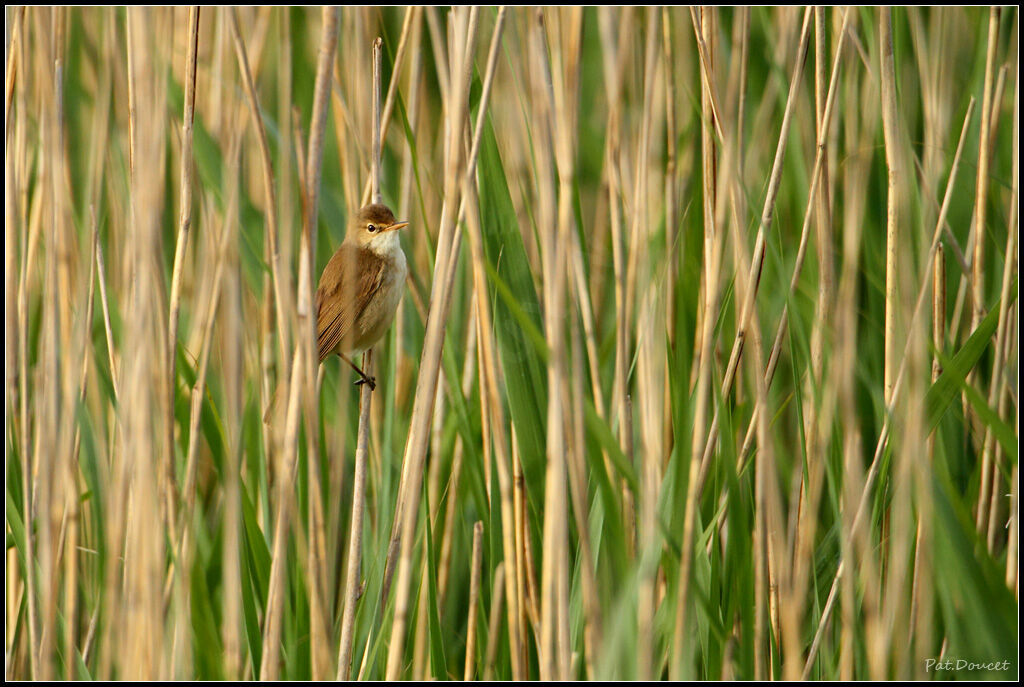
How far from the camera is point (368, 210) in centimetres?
208

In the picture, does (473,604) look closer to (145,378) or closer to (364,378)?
(364,378)

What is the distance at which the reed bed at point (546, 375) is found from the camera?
4.87ft

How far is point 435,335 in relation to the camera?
1525mm

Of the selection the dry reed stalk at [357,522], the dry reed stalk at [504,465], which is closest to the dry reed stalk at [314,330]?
the dry reed stalk at [357,522]

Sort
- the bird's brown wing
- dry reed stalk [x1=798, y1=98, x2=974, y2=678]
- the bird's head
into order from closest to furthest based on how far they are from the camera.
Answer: dry reed stalk [x1=798, y1=98, x2=974, y2=678], the bird's head, the bird's brown wing

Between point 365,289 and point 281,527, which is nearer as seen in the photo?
point 281,527

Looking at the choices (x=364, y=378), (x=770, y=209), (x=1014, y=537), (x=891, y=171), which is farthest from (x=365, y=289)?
(x=1014, y=537)

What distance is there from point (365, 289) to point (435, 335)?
883 millimetres

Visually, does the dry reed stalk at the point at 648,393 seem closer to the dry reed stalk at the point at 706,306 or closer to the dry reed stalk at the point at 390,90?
the dry reed stalk at the point at 706,306

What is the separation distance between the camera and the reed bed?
4.87 ft

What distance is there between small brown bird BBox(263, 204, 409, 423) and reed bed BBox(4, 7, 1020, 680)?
3.3 inches

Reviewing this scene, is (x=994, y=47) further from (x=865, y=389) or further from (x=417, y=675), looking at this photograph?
(x=417, y=675)

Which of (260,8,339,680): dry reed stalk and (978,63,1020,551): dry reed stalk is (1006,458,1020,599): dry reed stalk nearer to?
(978,63,1020,551): dry reed stalk

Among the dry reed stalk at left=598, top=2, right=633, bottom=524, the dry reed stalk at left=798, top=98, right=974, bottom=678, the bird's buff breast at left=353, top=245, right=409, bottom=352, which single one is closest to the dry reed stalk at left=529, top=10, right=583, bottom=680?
the dry reed stalk at left=598, top=2, right=633, bottom=524
